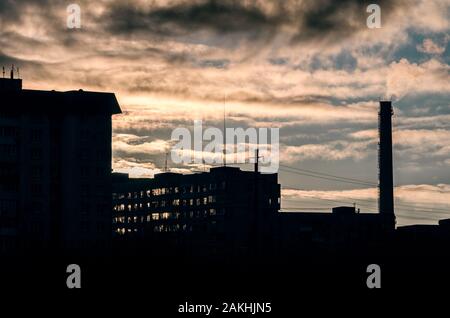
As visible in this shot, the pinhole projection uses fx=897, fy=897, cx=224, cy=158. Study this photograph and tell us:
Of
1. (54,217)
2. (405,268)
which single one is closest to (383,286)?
(405,268)

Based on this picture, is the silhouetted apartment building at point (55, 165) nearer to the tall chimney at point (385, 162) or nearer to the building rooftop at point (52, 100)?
the building rooftop at point (52, 100)

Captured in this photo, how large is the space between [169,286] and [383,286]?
15691mm

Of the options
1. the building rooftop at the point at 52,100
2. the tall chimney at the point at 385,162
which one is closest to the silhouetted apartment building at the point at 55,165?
the building rooftop at the point at 52,100

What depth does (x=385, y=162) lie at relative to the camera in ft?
508

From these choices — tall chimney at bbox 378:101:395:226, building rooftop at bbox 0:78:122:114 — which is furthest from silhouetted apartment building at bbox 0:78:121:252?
tall chimney at bbox 378:101:395:226

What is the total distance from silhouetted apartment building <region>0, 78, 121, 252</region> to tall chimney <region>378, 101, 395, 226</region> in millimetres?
51785

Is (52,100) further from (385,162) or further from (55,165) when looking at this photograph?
(385,162)

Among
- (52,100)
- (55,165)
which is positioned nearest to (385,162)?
(52,100)

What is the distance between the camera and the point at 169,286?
219 feet

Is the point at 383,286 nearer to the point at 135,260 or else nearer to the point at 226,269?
the point at 226,269

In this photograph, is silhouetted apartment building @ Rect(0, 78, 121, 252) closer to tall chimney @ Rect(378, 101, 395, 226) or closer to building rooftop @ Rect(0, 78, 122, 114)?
building rooftop @ Rect(0, 78, 122, 114)

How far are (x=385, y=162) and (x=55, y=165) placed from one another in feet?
200

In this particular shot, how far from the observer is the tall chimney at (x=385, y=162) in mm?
154875

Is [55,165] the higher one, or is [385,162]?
[385,162]
